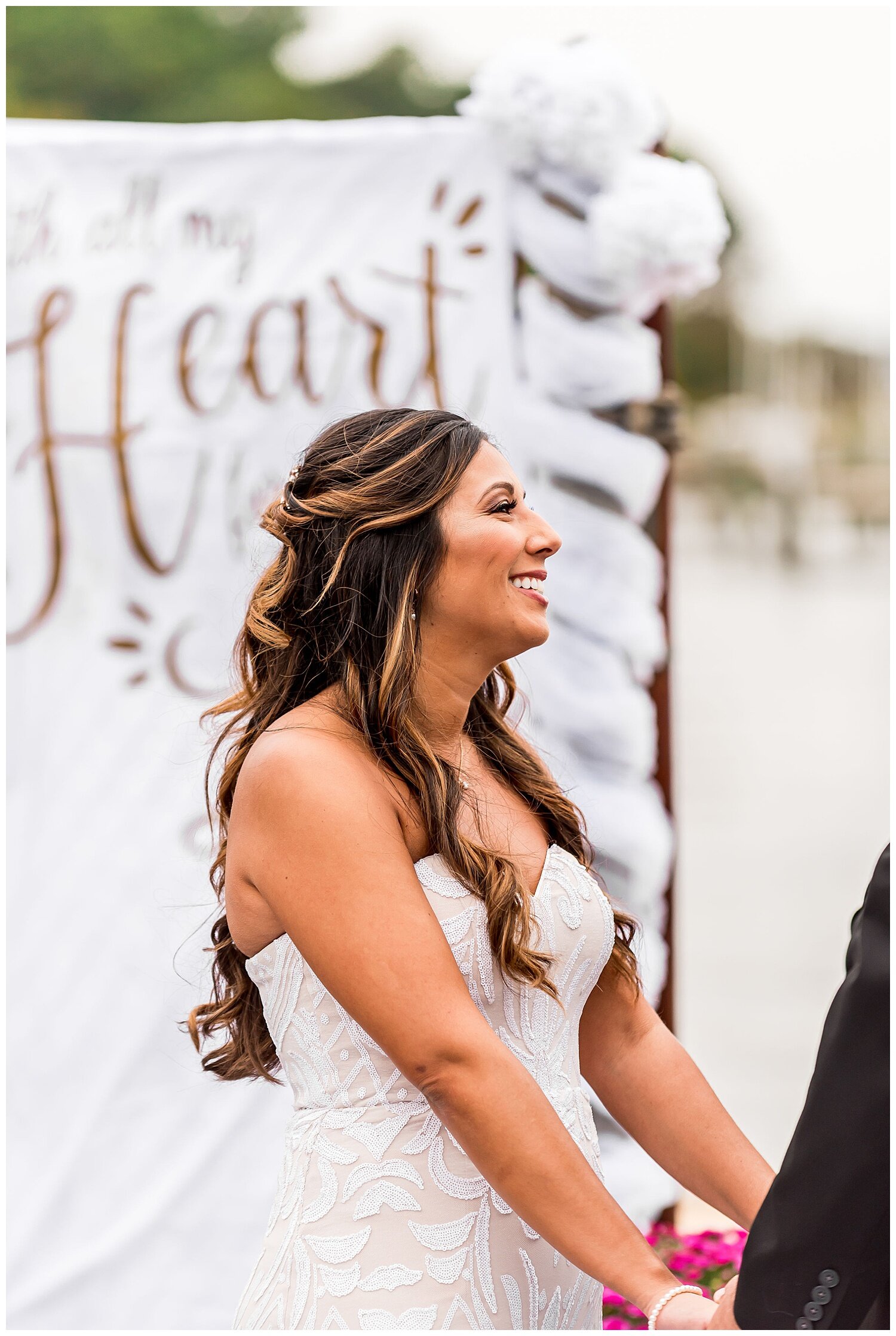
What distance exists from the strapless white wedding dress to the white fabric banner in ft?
5.13

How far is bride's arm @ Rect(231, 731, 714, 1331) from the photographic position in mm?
1411

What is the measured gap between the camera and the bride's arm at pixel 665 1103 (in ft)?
5.45

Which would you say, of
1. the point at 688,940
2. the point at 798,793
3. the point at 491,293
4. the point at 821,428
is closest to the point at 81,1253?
the point at 491,293

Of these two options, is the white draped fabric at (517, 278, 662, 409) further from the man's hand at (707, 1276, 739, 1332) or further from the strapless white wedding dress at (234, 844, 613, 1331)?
the man's hand at (707, 1276, 739, 1332)

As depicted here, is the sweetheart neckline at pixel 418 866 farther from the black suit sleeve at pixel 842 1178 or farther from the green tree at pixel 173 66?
the green tree at pixel 173 66

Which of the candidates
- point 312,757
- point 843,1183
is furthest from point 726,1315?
point 312,757

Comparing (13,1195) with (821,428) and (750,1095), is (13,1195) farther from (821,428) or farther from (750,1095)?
(821,428)

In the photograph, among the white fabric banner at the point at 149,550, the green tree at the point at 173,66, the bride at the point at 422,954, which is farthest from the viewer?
the green tree at the point at 173,66

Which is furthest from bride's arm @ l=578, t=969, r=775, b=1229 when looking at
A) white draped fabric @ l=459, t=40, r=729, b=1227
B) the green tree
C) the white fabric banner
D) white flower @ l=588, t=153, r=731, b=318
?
the green tree

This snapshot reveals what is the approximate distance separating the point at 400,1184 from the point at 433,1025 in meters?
0.23

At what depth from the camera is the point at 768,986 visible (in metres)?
6.38

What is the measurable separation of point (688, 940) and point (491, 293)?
5.09 m

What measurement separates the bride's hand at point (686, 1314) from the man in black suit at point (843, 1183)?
5.2 inches

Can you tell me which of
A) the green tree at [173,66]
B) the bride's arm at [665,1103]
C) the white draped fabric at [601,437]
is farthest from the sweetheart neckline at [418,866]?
the green tree at [173,66]
